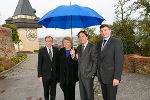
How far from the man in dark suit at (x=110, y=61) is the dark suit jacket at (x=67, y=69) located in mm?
791

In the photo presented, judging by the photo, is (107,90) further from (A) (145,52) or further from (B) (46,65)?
(A) (145,52)

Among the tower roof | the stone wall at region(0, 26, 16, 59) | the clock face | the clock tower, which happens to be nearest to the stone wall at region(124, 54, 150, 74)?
the stone wall at region(0, 26, 16, 59)

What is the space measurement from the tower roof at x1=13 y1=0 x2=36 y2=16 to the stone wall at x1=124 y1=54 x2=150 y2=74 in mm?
35938

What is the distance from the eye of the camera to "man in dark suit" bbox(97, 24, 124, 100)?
292 cm

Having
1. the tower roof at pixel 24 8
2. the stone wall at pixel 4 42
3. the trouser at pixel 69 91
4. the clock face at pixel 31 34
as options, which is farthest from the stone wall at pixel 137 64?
the tower roof at pixel 24 8

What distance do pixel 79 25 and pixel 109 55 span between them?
1.79 metres

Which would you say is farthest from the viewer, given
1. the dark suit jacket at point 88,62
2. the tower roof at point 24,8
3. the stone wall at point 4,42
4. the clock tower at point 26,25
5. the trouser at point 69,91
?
the tower roof at point 24,8

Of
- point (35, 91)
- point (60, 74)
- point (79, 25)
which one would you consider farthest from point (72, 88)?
point (35, 91)

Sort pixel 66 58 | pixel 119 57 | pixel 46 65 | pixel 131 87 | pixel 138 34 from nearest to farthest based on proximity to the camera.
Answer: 1. pixel 119 57
2. pixel 66 58
3. pixel 46 65
4. pixel 131 87
5. pixel 138 34

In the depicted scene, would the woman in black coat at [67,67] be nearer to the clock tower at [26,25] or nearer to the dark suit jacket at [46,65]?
the dark suit jacket at [46,65]

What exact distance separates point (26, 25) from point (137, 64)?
33.7m

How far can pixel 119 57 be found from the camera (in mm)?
2910

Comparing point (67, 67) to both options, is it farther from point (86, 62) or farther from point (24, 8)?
point (24, 8)

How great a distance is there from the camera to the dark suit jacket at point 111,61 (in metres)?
2.92
